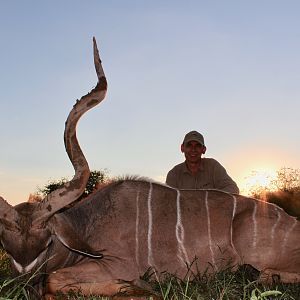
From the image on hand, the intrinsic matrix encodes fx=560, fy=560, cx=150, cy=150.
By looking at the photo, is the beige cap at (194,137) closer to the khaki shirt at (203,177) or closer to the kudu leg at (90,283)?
the khaki shirt at (203,177)

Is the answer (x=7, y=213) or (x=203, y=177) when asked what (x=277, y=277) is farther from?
(x=203, y=177)

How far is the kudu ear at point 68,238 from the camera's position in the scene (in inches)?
117

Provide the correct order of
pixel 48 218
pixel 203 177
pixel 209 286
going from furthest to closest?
pixel 203 177
pixel 48 218
pixel 209 286

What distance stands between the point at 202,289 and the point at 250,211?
0.85 meters

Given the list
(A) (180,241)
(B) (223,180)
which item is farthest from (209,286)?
(B) (223,180)

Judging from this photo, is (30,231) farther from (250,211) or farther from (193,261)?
(250,211)

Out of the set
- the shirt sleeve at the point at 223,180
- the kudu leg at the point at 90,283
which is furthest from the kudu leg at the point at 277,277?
the shirt sleeve at the point at 223,180

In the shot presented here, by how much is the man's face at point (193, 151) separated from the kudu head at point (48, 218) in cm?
203

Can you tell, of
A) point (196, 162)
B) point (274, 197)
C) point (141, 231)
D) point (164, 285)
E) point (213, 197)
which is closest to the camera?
point (164, 285)

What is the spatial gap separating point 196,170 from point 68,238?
2.21 m

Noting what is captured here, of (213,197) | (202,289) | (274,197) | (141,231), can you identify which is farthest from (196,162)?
(274,197)

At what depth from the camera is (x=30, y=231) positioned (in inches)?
115

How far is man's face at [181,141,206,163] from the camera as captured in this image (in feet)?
16.5

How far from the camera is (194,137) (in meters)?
5.08
